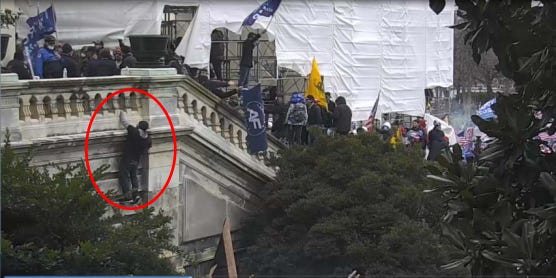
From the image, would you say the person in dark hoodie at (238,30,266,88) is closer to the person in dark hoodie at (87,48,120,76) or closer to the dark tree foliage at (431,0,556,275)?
the person in dark hoodie at (87,48,120,76)

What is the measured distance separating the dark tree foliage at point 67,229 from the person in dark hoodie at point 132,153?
7.33ft

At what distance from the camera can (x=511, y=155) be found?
13.9 ft

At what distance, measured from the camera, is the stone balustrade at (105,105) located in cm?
1227

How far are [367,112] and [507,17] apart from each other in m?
20.1

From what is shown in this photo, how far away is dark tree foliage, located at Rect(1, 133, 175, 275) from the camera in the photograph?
9992mm

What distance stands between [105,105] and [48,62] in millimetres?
1044

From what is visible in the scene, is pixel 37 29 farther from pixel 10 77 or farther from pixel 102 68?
pixel 10 77

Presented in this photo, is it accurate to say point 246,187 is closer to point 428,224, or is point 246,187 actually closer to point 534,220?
point 428,224

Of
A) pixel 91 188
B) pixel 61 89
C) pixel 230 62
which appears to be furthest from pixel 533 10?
pixel 230 62

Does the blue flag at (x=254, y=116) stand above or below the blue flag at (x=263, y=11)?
below

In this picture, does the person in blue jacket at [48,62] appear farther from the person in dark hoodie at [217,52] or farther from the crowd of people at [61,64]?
the person in dark hoodie at [217,52]

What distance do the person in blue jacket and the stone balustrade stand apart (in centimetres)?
73

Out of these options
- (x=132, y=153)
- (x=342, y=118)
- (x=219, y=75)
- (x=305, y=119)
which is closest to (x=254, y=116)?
(x=305, y=119)

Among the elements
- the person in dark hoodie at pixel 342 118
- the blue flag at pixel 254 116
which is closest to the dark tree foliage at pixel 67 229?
the blue flag at pixel 254 116
